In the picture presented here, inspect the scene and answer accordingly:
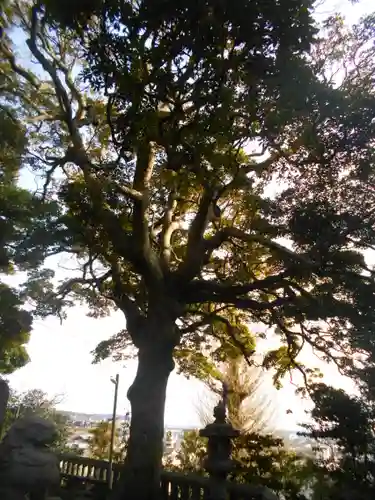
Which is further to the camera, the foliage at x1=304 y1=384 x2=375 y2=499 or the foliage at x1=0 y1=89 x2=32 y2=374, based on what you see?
the foliage at x1=0 y1=89 x2=32 y2=374

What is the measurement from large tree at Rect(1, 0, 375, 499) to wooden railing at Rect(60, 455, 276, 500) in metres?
0.92

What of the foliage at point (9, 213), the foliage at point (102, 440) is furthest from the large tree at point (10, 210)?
the foliage at point (102, 440)

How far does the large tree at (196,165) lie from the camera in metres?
4.68

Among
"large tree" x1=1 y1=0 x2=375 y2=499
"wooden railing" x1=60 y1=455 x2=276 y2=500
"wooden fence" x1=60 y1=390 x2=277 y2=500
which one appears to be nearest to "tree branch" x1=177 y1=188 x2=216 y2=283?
"large tree" x1=1 y1=0 x2=375 y2=499

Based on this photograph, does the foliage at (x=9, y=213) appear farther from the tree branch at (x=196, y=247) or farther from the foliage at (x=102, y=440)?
the foliage at (x=102, y=440)

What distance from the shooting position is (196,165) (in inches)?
219

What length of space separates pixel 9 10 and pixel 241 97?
5.54 meters

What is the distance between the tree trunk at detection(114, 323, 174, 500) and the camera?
5652 mm

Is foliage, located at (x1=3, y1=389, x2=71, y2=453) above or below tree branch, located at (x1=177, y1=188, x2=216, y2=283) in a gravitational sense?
below

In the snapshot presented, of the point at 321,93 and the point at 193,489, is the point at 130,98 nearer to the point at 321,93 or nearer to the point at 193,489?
the point at 321,93

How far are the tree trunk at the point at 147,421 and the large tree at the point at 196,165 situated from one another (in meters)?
0.02

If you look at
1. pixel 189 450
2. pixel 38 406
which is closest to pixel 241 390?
pixel 189 450

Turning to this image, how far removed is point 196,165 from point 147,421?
13.2 feet

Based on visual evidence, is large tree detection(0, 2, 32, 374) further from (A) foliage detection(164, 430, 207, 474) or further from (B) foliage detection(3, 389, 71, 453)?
(B) foliage detection(3, 389, 71, 453)
